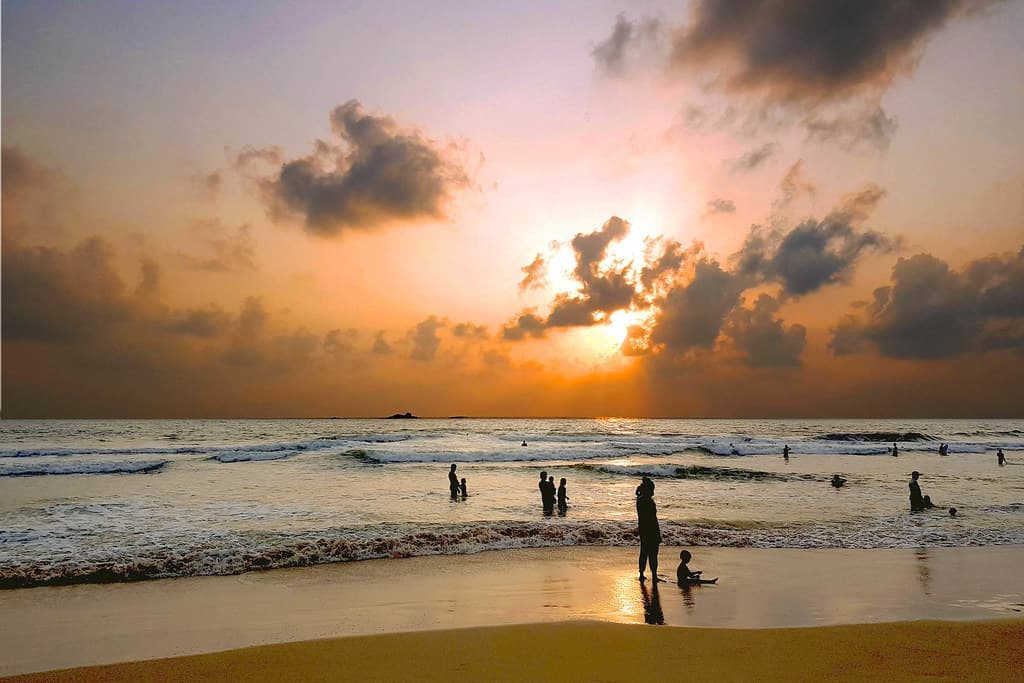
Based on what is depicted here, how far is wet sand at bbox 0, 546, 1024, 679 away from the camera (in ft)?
30.3

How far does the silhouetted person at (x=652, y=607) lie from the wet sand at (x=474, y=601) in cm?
5

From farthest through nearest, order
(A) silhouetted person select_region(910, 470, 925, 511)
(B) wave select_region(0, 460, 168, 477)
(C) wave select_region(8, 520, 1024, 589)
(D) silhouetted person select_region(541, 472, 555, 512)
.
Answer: (B) wave select_region(0, 460, 168, 477) < (A) silhouetted person select_region(910, 470, 925, 511) < (D) silhouetted person select_region(541, 472, 555, 512) < (C) wave select_region(8, 520, 1024, 589)

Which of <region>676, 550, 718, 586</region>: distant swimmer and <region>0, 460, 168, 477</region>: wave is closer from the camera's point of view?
<region>676, 550, 718, 586</region>: distant swimmer

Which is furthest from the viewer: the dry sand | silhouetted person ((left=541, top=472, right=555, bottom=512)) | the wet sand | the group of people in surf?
A: silhouetted person ((left=541, top=472, right=555, bottom=512))

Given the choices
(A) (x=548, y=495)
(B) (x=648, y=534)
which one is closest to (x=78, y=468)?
(A) (x=548, y=495)

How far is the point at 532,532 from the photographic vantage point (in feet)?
58.7

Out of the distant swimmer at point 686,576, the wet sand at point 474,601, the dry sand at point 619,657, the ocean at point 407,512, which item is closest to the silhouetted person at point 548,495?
the ocean at point 407,512

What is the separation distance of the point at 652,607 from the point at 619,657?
10.6ft

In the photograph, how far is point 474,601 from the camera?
36.3 feet

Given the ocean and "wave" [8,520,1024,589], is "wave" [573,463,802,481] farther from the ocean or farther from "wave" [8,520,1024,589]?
"wave" [8,520,1024,589]

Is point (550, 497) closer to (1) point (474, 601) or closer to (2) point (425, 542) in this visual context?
(2) point (425, 542)

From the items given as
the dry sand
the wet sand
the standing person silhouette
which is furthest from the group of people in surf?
the dry sand

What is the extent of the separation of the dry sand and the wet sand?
0.24 meters

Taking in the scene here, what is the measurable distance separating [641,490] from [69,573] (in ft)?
42.8
